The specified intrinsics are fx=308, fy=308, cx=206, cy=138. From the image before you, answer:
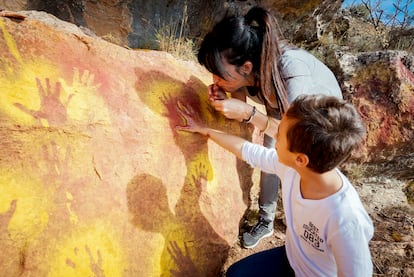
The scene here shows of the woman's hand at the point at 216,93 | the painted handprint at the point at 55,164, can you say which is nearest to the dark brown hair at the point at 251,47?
the woman's hand at the point at 216,93

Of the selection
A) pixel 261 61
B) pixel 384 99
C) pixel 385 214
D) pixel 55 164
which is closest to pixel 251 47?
pixel 261 61

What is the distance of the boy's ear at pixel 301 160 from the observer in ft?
3.44

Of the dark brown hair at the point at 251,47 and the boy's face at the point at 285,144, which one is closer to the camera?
the boy's face at the point at 285,144

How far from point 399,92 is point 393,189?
0.97 meters

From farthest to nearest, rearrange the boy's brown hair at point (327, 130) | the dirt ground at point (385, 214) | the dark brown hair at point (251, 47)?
the dirt ground at point (385, 214)
the dark brown hair at point (251, 47)
the boy's brown hair at point (327, 130)

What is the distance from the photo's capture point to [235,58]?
153cm

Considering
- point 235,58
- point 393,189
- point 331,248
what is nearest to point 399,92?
point 393,189

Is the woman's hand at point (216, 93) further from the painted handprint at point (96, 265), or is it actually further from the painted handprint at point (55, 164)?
the painted handprint at point (96, 265)

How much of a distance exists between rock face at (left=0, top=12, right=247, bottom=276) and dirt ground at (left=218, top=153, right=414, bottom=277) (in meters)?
0.46

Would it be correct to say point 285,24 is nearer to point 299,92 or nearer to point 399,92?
point 399,92

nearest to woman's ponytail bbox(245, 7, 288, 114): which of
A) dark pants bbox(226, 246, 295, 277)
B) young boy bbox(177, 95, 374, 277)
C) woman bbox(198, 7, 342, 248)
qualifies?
woman bbox(198, 7, 342, 248)

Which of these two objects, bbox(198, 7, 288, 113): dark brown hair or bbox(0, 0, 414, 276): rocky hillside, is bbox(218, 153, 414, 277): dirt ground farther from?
bbox(198, 7, 288, 113): dark brown hair

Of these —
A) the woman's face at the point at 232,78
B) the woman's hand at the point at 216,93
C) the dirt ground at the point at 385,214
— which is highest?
the woman's face at the point at 232,78

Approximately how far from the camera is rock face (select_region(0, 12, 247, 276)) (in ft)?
4.06
